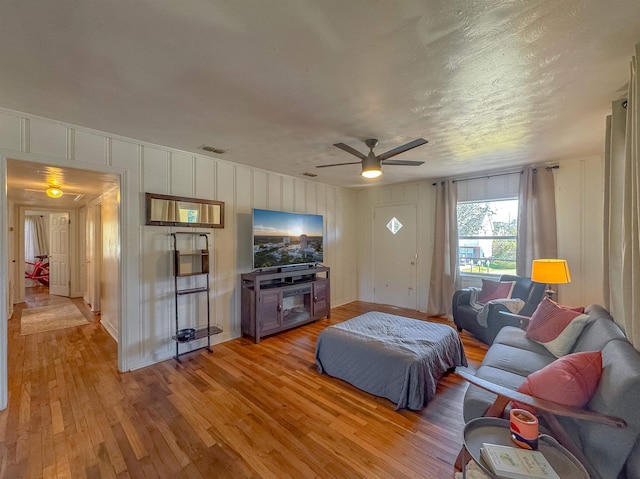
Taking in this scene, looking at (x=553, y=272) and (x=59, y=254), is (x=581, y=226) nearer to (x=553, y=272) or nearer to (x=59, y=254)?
(x=553, y=272)

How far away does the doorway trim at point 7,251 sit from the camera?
2.28 m

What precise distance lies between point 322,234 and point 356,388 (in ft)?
9.51

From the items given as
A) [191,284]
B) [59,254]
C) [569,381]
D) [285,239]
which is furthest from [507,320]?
[59,254]

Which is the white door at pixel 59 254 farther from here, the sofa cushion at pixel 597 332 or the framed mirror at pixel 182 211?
the sofa cushion at pixel 597 332

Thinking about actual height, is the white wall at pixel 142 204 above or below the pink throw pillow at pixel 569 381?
above

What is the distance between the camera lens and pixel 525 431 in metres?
1.21

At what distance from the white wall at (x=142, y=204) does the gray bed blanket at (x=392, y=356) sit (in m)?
1.85

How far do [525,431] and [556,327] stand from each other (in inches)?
64.5

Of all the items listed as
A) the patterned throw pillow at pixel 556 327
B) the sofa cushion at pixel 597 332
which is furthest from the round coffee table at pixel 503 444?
the patterned throw pillow at pixel 556 327

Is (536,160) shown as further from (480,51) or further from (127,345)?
(127,345)

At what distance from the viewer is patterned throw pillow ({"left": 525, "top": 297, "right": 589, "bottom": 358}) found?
87.8 inches

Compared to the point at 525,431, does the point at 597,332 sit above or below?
above

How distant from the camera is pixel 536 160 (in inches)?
153

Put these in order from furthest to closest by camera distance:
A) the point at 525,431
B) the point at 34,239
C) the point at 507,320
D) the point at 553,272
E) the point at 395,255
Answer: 1. the point at 34,239
2. the point at 395,255
3. the point at 507,320
4. the point at 553,272
5. the point at 525,431
